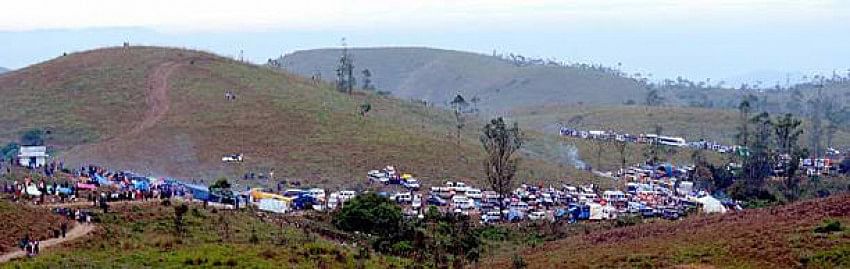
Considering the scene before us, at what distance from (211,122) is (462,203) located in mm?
29025

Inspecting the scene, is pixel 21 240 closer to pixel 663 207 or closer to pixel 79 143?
pixel 663 207

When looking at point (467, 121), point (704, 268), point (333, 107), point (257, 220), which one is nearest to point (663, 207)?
point (257, 220)

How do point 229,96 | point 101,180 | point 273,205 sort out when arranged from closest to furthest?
point 273,205, point 101,180, point 229,96

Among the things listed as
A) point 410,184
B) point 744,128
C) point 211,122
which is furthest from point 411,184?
point 744,128

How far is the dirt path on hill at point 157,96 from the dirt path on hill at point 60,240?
42440 millimetres

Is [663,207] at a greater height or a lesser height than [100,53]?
lesser

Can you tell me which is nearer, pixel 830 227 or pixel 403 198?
pixel 830 227

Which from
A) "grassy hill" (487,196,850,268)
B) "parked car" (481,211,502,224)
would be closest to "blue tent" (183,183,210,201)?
"parked car" (481,211,502,224)

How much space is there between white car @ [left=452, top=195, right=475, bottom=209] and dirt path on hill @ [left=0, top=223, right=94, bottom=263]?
82.1 ft

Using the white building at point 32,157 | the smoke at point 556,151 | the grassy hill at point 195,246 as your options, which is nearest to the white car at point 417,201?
the grassy hill at point 195,246

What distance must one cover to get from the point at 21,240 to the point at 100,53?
2982 inches

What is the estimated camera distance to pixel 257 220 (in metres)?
38.6

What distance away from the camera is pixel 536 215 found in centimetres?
5125

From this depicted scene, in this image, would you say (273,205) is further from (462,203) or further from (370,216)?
(462,203)
